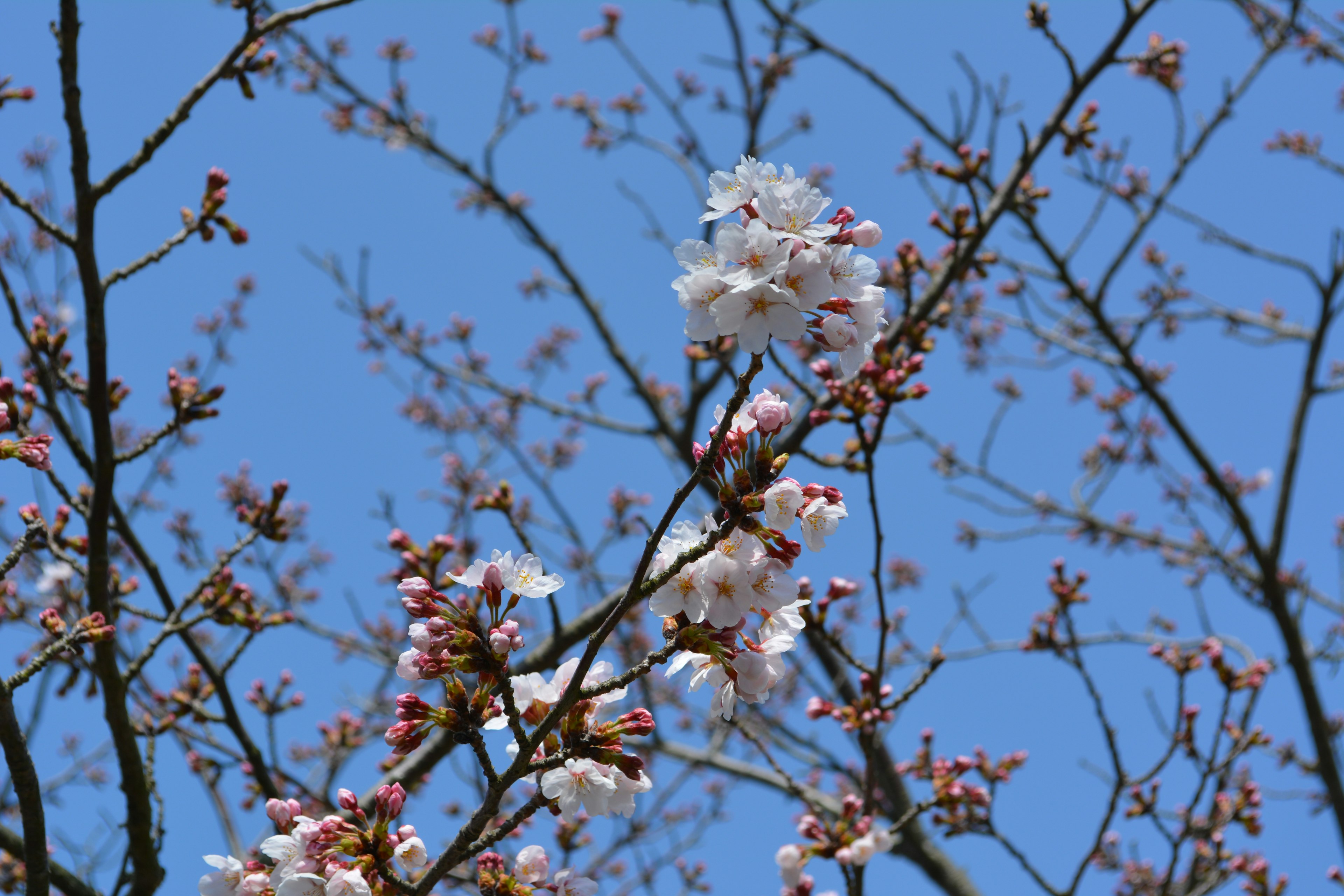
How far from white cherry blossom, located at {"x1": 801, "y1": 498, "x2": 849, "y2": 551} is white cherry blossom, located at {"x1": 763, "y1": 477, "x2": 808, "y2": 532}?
0.10 meters

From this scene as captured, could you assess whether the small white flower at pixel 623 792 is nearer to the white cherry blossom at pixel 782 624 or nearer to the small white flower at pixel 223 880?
the white cherry blossom at pixel 782 624

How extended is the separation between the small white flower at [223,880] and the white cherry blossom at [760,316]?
1662 millimetres

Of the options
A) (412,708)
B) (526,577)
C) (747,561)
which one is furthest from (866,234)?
(412,708)

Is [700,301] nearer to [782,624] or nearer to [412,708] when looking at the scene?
[782,624]

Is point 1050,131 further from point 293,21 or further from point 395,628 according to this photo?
point 395,628

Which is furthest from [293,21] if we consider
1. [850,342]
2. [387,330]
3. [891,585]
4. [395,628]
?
[891,585]

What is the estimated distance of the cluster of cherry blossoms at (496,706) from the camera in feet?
5.42

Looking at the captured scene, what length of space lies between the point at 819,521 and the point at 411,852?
1.20 m

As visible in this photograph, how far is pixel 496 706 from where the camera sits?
6.03 ft

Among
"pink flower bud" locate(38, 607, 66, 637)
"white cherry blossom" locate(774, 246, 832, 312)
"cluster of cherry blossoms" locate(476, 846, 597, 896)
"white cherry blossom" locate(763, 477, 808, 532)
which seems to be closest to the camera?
"white cherry blossom" locate(774, 246, 832, 312)

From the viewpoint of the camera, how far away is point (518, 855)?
198 centimetres

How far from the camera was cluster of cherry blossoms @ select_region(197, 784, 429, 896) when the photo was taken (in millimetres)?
1668

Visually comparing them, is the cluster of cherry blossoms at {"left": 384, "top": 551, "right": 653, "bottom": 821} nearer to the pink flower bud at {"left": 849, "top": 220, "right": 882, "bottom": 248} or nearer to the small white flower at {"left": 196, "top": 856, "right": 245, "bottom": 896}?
the small white flower at {"left": 196, "top": 856, "right": 245, "bottom": 896}

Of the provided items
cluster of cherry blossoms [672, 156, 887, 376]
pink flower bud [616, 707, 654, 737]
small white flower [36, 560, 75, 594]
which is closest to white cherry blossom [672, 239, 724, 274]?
cluster of cherry blossoms [672, 156, 887, 376]
